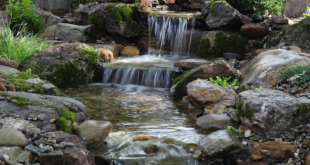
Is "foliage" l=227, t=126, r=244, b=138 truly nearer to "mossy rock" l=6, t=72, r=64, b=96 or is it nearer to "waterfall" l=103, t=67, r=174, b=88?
"mossy rock" l=6, t=72, r=64, b=96

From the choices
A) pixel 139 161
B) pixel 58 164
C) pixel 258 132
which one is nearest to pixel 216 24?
pixel 258 132

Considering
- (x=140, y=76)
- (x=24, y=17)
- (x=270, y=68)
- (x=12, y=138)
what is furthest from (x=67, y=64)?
(x=12, y=138)

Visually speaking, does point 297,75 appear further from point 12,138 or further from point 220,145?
point 12,138

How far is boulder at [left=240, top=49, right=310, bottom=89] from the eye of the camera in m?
6.50

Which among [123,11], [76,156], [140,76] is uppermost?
[123,11]

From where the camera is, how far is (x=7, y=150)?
390 cm

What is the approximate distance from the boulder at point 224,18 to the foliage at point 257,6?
62 centimetres

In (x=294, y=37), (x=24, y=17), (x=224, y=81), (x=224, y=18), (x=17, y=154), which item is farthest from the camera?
(x=24, y=17)

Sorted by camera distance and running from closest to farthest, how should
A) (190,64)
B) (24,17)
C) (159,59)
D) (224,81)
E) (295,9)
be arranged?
(224,81) < (190,64) < (159,59) < (295,9) < (24,17)

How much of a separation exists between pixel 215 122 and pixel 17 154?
295 cm

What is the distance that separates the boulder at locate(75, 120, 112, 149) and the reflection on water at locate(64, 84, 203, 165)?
11cm

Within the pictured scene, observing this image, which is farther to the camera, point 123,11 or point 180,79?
point 123,11

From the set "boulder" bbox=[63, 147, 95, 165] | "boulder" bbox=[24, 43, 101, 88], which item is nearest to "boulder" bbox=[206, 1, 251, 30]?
"boulder" bbox=[24, 43, 101, 88]

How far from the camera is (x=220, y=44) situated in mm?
9617
